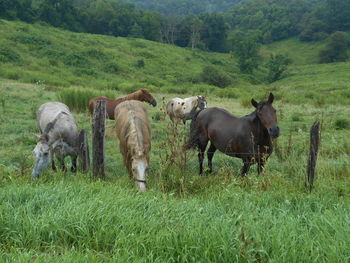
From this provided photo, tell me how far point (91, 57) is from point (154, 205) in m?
32.7

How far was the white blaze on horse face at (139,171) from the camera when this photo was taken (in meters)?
5.04

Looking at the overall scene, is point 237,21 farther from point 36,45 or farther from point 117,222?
point 117,222

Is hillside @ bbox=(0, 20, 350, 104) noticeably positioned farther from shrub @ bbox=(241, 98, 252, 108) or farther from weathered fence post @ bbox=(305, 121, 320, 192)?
weathered fence post @ bbox=(305, 121, 320, 192)

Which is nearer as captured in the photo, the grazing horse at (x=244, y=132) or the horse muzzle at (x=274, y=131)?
the horse muzzle at (x=274, y=131)

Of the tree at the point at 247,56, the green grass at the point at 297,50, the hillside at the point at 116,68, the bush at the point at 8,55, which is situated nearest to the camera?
the hillside at the point at 116,68

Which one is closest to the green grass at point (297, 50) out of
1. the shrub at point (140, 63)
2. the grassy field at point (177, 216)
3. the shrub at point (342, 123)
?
the shrub at point (140, 63)

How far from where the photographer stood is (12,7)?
4850 centimetres

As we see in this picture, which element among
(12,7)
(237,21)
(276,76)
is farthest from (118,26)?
(237,21)

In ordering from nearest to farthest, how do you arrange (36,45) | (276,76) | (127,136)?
(127,136), (36,45), (276,76)

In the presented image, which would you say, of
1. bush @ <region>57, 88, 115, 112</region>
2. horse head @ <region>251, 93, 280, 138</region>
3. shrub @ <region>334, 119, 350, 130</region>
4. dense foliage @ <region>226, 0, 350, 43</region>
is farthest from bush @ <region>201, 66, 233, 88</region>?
dense foliage @ <region>226, 0, 350, 43</region>

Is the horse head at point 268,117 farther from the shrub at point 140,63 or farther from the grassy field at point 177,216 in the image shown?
the shrub at point 140,63

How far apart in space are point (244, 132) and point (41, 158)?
143 inches

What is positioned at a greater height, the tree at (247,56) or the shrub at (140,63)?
the tree at (247,56)

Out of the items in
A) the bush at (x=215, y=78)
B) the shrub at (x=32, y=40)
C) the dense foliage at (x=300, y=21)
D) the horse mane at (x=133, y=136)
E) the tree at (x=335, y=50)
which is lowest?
the horse mane at (x=133, y=136)
